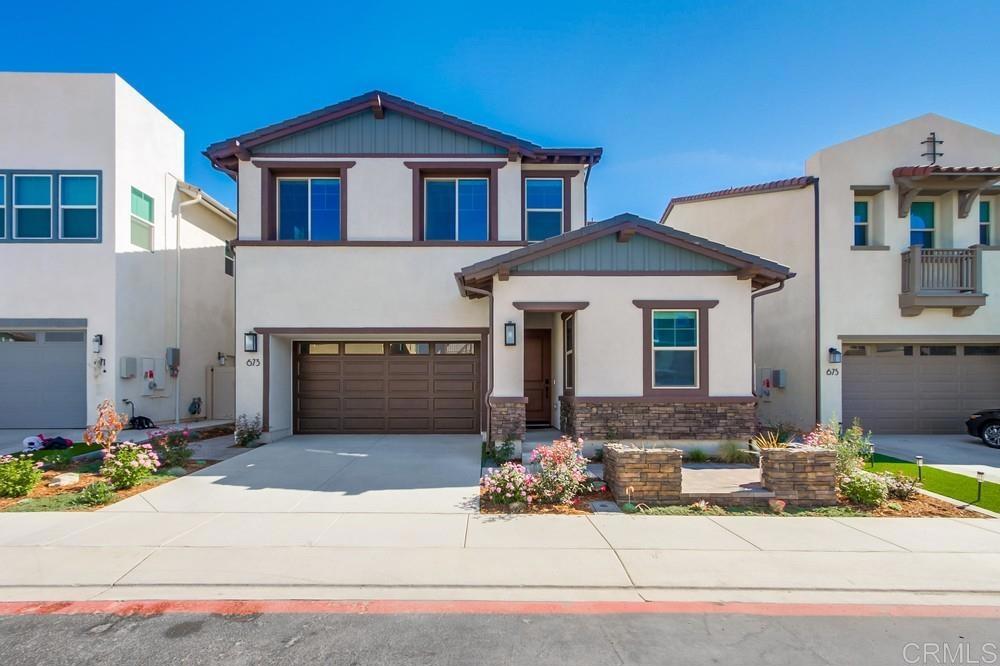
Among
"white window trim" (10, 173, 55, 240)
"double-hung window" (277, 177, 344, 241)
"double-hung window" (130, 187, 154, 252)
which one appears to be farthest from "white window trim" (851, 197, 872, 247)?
"white window trim" (10, 173, 55, 240)

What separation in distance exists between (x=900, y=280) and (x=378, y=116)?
1329 centimetres

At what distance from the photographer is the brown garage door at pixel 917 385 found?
12.2 meters

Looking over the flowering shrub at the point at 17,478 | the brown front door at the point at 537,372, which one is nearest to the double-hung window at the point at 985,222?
the brown front door at the point at 537,372

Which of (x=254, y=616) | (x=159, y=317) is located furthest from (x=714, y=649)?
(x=159, y=317)

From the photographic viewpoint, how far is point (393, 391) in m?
12.2

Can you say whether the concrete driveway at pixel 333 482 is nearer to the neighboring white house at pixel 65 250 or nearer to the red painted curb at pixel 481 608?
the red painted curb at pixel 481 608

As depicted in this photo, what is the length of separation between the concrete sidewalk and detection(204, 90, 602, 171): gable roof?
27.7 feet

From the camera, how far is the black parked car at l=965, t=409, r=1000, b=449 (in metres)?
10.8

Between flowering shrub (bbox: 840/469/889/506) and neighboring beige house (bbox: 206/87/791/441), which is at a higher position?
neighboring beige house (bbox: 206/87/791/441)

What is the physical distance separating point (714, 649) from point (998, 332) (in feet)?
45.0

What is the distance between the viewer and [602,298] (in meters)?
9.50

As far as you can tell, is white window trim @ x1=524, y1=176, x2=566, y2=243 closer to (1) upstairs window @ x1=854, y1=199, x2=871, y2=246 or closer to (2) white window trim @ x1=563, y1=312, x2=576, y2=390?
(2) white window trim @ x1=563, y1=312, x2=576, y2=390

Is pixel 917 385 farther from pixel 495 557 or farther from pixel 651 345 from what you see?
pixel 495 557

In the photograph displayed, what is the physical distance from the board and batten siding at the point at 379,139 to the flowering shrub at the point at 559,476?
25.2ft
